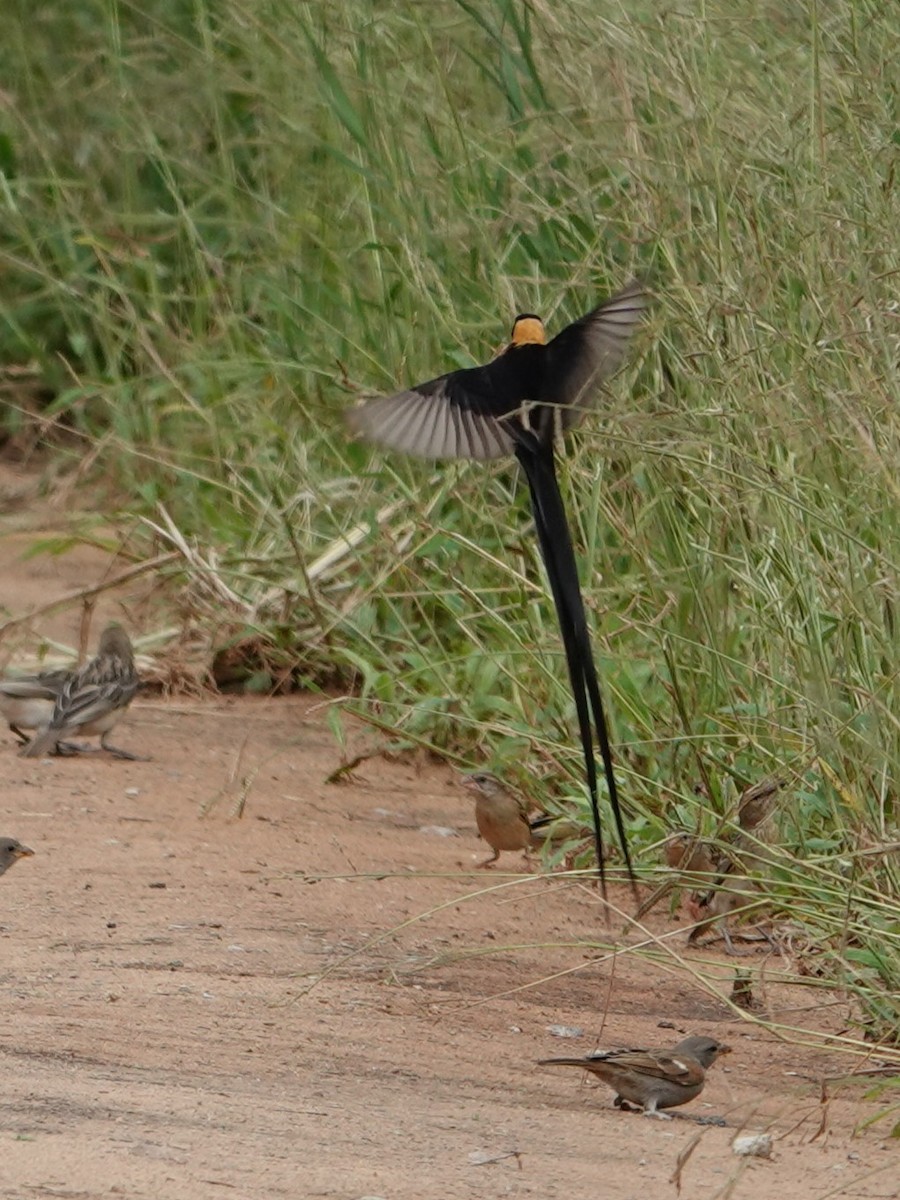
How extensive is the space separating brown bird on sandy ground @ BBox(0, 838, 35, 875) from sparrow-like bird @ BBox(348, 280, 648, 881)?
4.89 ft

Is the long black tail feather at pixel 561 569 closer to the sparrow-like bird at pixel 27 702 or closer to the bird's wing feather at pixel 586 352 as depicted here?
the bird's wing feather at pixel 586 352

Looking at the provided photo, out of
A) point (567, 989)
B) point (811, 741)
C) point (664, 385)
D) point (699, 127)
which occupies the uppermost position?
point (699, 127)

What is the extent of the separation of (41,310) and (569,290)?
5705mm

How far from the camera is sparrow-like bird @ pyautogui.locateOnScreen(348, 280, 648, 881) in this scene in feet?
16.1

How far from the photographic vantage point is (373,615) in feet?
25.5

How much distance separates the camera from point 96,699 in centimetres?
745

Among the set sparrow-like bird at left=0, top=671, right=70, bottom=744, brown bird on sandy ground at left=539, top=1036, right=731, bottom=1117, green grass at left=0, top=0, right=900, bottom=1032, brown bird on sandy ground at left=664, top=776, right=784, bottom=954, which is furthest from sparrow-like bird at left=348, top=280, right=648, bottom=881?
sparrow-like bird at left=0, top=671, right=70, bottom=744

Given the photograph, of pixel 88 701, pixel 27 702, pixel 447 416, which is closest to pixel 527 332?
pixel 447 416

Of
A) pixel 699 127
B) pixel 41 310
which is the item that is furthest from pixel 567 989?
pixel 41 310

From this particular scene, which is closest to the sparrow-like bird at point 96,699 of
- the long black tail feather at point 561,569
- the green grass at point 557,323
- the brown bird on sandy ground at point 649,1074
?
the green grass at point 557,323

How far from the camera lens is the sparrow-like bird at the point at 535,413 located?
194 inches

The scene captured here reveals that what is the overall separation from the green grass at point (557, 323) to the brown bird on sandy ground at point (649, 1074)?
37cm

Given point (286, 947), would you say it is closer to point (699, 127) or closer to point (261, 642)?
point (699, 127)

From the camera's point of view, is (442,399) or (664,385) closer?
(442,399)
